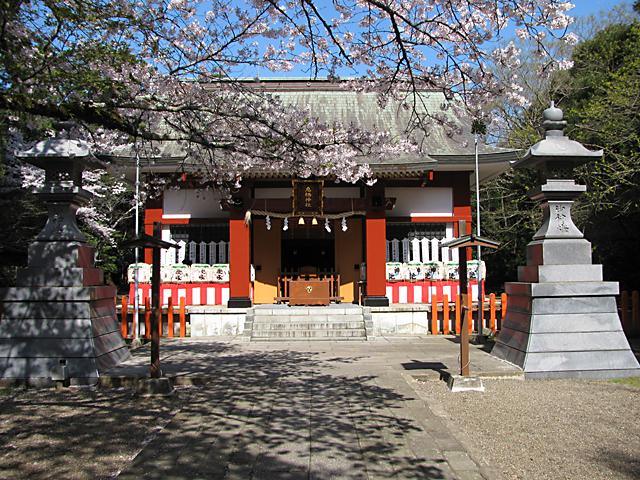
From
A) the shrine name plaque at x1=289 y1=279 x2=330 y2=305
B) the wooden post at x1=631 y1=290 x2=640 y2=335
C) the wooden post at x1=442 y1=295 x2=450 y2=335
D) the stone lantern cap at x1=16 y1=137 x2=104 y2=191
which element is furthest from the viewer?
the shrine name plaque at x1=289 y1=279 x2=330 y2=305

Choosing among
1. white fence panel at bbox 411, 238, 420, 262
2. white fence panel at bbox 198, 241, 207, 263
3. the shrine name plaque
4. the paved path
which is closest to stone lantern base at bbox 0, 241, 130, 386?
the paved path

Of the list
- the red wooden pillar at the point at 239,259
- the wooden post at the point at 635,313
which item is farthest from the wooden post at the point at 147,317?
the wooden post at the point at 635,313

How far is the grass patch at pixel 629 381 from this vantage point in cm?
748

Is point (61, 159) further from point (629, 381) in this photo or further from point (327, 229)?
point (629, 381)

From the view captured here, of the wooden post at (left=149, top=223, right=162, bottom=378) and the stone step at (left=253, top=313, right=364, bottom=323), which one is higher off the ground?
the wooden post at (left=149, top=223, right=162, bottom=378)

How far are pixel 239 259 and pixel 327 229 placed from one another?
8.60 feet

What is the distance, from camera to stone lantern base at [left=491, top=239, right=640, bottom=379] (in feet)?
26.2

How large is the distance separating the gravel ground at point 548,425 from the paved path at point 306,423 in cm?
26

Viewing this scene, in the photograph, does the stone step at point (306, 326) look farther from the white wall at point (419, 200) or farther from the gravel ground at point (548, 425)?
the gravel ground at point (548, 425)

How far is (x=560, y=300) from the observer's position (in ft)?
27.1

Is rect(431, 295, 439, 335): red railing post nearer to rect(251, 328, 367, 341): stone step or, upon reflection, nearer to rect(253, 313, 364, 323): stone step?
rect(253, 313, 364, 323): stone step

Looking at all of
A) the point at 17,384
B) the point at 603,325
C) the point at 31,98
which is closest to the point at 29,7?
the point at 31,98

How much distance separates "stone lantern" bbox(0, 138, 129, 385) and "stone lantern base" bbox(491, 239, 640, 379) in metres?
6.54

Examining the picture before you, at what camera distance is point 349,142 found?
8.05m
